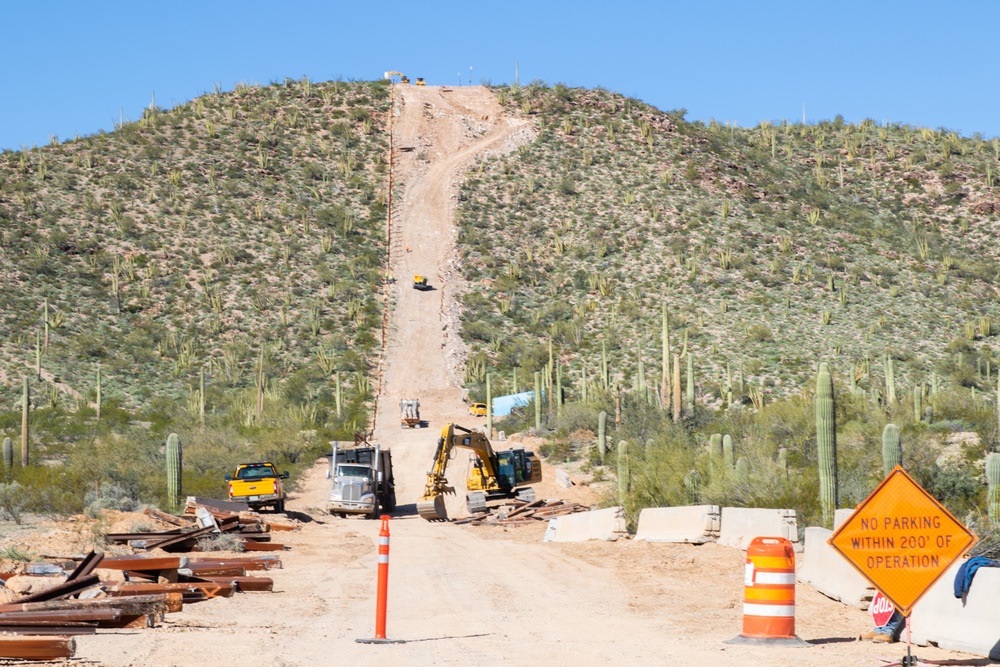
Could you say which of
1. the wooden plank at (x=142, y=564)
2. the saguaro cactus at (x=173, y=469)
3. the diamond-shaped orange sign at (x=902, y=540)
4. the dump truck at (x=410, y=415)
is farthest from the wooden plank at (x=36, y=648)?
the dump truck at (x=410, y=415)

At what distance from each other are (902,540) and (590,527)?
1350 cm

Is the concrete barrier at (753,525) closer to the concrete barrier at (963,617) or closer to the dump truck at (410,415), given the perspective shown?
the concrete barrier at (963,617)

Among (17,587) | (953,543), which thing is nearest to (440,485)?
(17,587)

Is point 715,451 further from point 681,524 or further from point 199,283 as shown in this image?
point 199,283

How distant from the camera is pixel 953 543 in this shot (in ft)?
30.3

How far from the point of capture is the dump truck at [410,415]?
50.7 m

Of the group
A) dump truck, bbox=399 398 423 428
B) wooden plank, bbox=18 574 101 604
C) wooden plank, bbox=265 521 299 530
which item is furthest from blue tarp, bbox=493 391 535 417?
wooden plank, bbox=18 574 101 604

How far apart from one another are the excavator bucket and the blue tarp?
71.8 ft

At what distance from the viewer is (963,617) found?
1020cm

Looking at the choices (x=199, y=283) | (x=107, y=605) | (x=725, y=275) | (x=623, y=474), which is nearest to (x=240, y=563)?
(x=107, y=605)

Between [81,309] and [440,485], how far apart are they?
Result: 34961 mm

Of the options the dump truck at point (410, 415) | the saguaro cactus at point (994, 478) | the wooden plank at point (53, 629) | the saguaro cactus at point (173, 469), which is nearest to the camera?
the wooden plank at point (53, 629)

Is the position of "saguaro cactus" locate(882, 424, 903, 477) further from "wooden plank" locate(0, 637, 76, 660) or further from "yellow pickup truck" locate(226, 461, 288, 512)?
"yellow pickup truck" locate(226, 461, 288, 512)

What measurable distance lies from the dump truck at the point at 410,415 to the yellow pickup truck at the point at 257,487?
19.4m
